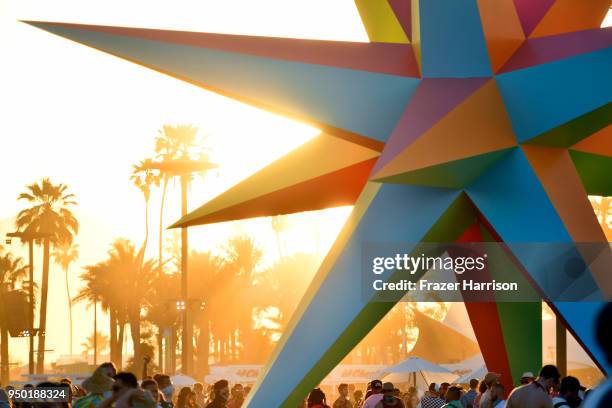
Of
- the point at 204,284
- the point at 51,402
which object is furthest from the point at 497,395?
the point at 204,284

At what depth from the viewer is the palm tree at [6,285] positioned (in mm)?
84938

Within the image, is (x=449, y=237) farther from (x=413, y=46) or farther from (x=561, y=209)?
(x=413, y=46)

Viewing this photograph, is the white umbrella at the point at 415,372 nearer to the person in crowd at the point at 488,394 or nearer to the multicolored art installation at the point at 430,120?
the multicolored art installation at the point at 430,120

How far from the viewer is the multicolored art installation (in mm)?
15875

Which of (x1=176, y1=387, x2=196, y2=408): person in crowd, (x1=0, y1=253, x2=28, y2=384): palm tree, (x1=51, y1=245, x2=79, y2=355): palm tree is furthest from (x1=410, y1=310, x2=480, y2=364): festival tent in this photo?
(x1=51, y1=245, x2=79, y2=355): palm tree

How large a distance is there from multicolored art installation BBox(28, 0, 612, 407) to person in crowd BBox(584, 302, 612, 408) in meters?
9.69

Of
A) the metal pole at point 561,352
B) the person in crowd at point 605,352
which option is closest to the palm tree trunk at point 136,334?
the metal pole at point 561,352

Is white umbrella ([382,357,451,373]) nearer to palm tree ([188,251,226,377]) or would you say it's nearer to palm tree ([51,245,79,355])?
palm tree ([188,251,226,377])

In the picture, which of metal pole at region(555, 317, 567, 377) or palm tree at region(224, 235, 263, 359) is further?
palm tree at region(224, 235, 263, 359)

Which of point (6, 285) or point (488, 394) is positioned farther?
point (6, 285)

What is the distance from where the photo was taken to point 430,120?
16125mm

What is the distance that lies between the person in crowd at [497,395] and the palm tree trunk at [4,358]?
76.0 metres

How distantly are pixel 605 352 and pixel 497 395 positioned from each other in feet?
27.7

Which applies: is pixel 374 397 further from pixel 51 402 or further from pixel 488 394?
pixel 51 402
